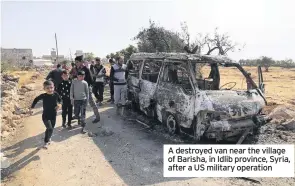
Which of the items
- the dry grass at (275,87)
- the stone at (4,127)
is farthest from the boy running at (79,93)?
the dry grass at (275,87)

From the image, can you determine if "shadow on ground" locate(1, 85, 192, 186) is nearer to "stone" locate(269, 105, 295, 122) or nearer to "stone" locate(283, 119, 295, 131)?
"stone" locate(283, 119, 295, 131)

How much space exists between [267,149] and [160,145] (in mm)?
2160

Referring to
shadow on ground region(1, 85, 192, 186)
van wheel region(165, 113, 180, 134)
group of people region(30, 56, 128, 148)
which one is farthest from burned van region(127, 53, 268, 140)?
group of people region(30, 56, 128, 148)

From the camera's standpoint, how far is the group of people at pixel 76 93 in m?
6.85

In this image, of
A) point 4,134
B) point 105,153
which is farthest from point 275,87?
point 4,134

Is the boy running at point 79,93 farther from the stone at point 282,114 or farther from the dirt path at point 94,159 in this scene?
the stone at point 282,114

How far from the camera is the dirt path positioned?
5.28 m

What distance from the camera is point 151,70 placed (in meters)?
8.62

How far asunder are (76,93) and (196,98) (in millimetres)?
3106

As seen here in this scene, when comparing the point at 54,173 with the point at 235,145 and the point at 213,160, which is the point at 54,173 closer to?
the point at 213,160

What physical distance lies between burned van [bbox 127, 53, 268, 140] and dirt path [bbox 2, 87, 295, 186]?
27.8 inches

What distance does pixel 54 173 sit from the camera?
18.4 feet

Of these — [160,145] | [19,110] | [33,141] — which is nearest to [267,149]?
[160,145]

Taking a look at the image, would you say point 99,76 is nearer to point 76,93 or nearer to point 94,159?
point 76,93
